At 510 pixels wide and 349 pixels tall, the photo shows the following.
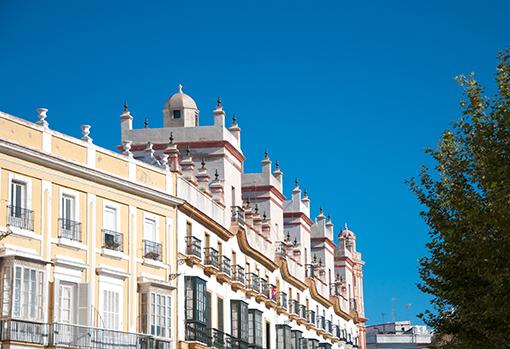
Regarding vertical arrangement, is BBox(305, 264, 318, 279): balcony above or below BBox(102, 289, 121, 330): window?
above

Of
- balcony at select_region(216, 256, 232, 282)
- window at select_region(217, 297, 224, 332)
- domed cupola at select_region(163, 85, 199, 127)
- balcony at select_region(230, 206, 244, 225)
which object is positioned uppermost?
domed cupola at select_region(163, 85, 199, 127)

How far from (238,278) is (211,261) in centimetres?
488

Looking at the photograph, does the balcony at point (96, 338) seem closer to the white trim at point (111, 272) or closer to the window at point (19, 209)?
the white trim at point (111, 272)

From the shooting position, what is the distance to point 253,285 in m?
59.8

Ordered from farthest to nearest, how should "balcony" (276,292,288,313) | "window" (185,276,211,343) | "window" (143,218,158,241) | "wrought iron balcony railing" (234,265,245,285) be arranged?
"balcony" (276,292,288,313), "wrought iron balcony railing" (234,265,245,285), "window" (185,276,211,343), "window" (143,218,158,241)

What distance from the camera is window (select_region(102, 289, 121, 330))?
42.9m

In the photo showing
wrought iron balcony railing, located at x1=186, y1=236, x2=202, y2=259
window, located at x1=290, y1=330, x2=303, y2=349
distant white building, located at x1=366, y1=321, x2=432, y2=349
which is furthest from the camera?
distant white building, located at x1=366, y1=321, x2=432, y2=349

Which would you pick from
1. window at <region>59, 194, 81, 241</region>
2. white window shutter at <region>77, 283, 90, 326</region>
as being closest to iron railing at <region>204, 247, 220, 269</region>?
window at <region>59, 194, 81, 241</region>

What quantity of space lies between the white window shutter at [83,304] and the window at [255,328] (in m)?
17.6

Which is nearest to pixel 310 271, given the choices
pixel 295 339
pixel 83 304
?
pixel 295 339

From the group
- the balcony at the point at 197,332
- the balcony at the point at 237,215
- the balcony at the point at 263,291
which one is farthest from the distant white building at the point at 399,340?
the balcony at the point at 197,332

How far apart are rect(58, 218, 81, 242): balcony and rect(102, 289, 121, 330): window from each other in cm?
242

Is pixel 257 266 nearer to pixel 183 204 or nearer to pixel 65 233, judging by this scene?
pixel 183 204

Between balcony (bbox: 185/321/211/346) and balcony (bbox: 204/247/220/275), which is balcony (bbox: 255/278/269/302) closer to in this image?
balcony (bbox: 204/247/220/275)
